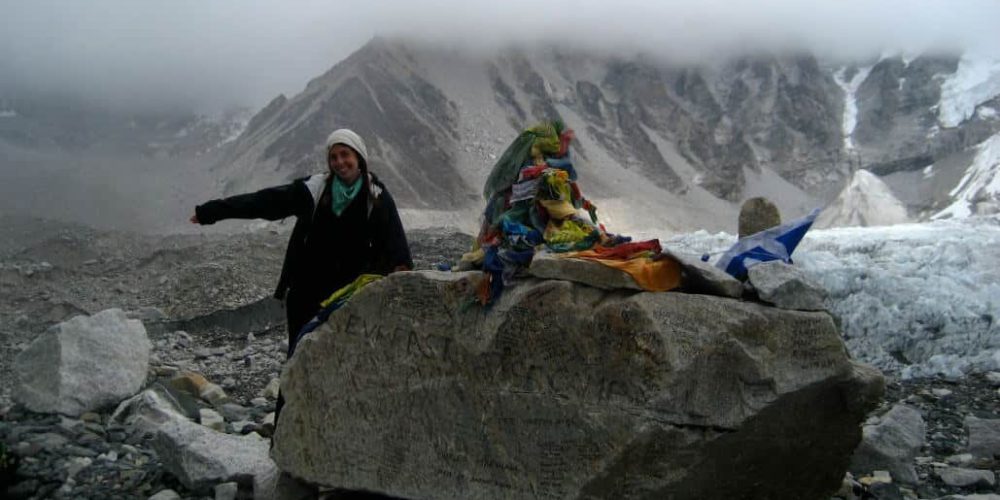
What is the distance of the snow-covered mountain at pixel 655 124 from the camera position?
47750 millimetres

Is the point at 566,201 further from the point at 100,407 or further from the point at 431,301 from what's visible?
the point at 100,407

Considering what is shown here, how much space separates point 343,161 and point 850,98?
9002 centimetres

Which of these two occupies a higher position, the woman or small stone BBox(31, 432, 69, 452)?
the woman

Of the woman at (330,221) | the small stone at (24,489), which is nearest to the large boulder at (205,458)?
the small stone at (24,489)

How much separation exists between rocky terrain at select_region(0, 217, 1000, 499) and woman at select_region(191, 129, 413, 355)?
3.90ft

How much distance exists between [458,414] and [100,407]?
10.1ft

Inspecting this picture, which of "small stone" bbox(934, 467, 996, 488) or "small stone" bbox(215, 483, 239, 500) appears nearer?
"small stone" bbox(215, 483, 239, 500)

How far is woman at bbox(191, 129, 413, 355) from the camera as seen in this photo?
4.23 metres

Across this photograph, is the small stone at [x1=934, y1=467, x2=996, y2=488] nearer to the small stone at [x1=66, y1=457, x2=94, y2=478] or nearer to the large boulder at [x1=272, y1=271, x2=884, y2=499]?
the large boulder at [x1=272, y1=271, x2=884, y2=499]

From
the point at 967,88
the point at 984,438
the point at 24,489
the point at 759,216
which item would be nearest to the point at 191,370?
the point at 24,489

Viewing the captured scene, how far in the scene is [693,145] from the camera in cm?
6706

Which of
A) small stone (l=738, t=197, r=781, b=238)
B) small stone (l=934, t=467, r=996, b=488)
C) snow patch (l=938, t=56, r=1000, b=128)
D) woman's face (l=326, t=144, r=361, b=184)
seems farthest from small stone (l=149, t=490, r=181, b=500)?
snow patch (l=938, t=56, r=1000, b=128)

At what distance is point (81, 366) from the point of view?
Result: 18.6ft

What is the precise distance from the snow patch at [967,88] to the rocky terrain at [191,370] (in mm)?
71481
